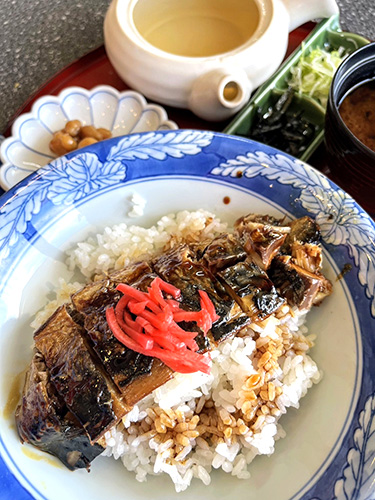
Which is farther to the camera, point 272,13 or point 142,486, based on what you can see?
point 272,13

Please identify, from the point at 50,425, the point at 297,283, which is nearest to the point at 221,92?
the point at 297,283

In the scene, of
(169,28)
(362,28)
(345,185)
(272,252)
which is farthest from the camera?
(362,28)

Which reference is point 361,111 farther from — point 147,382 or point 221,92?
point 147,382

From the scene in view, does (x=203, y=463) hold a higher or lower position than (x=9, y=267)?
lower

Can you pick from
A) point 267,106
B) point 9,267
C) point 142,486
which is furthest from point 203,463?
point 267,106

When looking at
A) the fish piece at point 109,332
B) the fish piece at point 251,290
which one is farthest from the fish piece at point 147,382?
the fish piece at point 251,290

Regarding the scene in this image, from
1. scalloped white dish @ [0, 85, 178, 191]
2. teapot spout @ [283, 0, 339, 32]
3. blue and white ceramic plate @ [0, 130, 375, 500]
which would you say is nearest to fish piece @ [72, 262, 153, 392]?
blue and white ceramic plate @ [0, 130, 375, 500]

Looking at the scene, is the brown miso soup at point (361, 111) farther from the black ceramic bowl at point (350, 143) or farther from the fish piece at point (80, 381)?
the fish piece at point (80, 381)

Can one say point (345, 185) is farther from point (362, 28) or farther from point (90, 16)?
point (90, 16)
